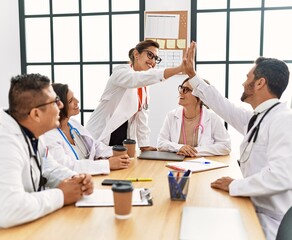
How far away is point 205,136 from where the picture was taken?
2.55 meters

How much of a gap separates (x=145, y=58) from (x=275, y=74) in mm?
1165

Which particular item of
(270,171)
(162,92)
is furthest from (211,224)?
(162,92)

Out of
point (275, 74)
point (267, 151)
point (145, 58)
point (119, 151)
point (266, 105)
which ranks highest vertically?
point (145, 58)

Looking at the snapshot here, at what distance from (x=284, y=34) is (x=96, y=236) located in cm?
340

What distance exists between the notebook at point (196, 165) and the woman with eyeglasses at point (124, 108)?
51 centimetres

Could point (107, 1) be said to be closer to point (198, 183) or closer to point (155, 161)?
point (155, 161)

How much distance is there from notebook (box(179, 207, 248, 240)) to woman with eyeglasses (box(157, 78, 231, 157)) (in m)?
1.12

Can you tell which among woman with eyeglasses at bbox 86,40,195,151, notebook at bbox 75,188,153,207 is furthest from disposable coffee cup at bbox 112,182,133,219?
woman with eyeglasses at bbox 86,40,195,151

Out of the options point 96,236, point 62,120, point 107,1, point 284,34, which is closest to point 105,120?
point 62,120

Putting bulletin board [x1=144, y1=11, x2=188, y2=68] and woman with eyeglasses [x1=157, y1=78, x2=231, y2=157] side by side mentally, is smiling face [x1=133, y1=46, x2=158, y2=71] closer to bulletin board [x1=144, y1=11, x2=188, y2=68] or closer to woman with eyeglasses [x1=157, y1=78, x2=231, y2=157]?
woman with eyeglasses [x1=157, y1=78, x2=231, y2=157]

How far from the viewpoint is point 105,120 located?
2.72m

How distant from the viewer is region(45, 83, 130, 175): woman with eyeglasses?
5.97 ft

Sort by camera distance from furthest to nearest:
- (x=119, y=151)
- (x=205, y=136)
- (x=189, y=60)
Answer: (x=205, y=136) < (x=189, y=60) < (x=119, y=151)

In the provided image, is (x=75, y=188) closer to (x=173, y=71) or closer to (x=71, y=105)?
(x=71, y=105)
